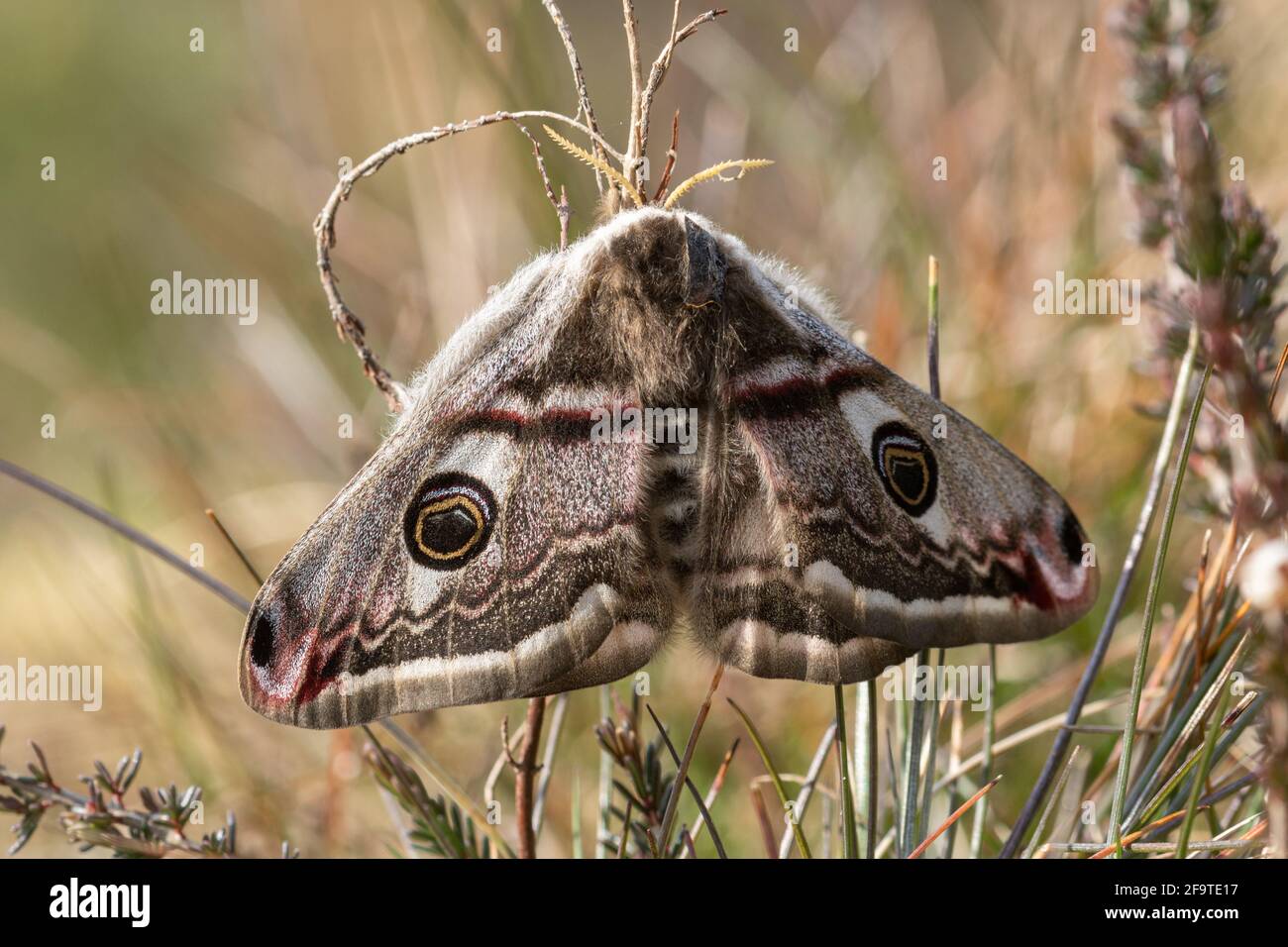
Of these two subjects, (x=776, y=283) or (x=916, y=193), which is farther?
(x=916, y=193)

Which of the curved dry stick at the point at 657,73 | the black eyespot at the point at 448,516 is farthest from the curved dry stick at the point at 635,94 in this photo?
the black eyespot at the point at 448,516

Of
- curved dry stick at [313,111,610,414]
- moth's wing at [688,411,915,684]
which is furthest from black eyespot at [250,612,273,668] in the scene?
moth's wing at [688,411,915,684]

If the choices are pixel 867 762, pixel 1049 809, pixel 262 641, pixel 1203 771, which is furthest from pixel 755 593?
pixel 262 641

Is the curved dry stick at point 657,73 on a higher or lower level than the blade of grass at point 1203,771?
higher

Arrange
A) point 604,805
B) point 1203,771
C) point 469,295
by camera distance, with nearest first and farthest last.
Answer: point 1203,771 → point 604,805 → point 469,295

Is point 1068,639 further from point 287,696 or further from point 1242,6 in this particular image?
point 1242,6

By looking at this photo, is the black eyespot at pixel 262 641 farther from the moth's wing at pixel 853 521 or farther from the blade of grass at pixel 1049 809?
Answer: the blade of grass at pixel 1049 809

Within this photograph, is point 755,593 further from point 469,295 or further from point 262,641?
point 469,295

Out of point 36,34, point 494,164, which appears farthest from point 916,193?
point 36,34
